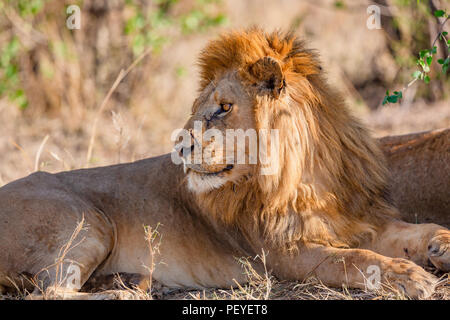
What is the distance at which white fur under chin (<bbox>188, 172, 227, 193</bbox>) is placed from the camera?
383cm

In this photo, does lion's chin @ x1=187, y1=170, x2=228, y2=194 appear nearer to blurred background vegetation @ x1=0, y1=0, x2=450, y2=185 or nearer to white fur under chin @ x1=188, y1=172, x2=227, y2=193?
white fur under chin @ x1=188, y1=172, x2=227, y2=193

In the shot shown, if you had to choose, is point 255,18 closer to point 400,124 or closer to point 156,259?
point 400,124

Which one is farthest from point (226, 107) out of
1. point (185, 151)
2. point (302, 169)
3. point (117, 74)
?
point (117, 74)

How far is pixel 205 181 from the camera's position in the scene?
3840mm

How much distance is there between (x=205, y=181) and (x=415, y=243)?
4.31ft

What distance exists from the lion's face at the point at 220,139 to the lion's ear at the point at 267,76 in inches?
3.2

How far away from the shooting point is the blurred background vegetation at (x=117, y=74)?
908 cm

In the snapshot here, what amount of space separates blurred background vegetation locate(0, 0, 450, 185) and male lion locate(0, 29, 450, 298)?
4.16m

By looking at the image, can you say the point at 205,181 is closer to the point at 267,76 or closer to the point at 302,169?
the point at 302,169

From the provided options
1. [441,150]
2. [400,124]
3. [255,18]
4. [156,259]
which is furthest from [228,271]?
[255,18]

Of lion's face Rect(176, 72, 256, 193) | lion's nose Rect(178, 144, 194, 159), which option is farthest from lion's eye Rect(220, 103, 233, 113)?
lion's nose Rect(178, 144, 194, 159)

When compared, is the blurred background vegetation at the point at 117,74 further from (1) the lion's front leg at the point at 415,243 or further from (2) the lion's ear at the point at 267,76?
(2) the lion's ear at the point at 267,76

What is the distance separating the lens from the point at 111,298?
3.49 metres
